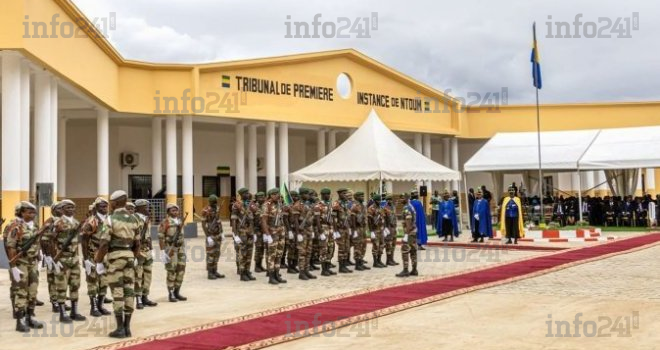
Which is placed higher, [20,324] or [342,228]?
[342,228]

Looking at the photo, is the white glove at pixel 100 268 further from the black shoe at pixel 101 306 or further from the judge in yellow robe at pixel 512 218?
the judge in yellow robe at pixel 512 218

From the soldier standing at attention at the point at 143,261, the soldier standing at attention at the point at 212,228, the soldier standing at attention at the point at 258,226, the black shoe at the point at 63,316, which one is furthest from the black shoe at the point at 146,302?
the soldier standing at attention at the point at 258,226

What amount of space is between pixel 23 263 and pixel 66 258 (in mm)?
734

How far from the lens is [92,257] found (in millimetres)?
9234

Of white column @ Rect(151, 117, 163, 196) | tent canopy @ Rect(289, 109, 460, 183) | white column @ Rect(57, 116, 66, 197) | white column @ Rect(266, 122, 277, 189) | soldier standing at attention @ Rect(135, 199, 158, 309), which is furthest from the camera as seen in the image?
white column @ Rect(266, 122, 277, 189)

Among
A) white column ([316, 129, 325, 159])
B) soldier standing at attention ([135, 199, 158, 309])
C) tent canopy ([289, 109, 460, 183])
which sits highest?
white column ([316, 129, 325, 159])

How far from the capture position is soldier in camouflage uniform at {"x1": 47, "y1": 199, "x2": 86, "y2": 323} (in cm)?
872

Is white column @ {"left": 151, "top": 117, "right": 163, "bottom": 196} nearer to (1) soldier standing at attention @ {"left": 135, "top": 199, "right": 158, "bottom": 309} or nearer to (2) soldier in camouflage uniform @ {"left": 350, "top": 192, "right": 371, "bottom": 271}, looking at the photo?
(2) soldier in camouflage uniform @ {"left": 350, "top": 192, "right": 371, "bottom": 271}

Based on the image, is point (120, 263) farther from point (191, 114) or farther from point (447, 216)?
point (191, 114)

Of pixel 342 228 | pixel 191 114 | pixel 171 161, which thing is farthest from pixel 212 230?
pixel 171 161

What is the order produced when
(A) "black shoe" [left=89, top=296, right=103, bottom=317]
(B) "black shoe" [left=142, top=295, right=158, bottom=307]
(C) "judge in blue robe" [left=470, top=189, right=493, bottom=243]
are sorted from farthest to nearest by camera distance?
(C) "judge in blue robe" [left=470, top=189, right=493, bottom=243] → (B) "black shoe" [left=142, top=295, right=158, bottom=307] → (A) "black shoe" [left=89, top=296, right=103, bottom=317]

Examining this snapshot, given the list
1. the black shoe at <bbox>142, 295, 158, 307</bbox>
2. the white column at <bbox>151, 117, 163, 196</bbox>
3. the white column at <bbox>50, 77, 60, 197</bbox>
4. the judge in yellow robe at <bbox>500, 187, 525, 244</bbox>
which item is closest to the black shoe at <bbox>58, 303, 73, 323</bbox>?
the black shoe at <bbox>142, 295, 158, 307</bbox>

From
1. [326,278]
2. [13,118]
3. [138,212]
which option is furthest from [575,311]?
[13,118]

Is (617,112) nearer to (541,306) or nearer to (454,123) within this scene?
(454,123)
